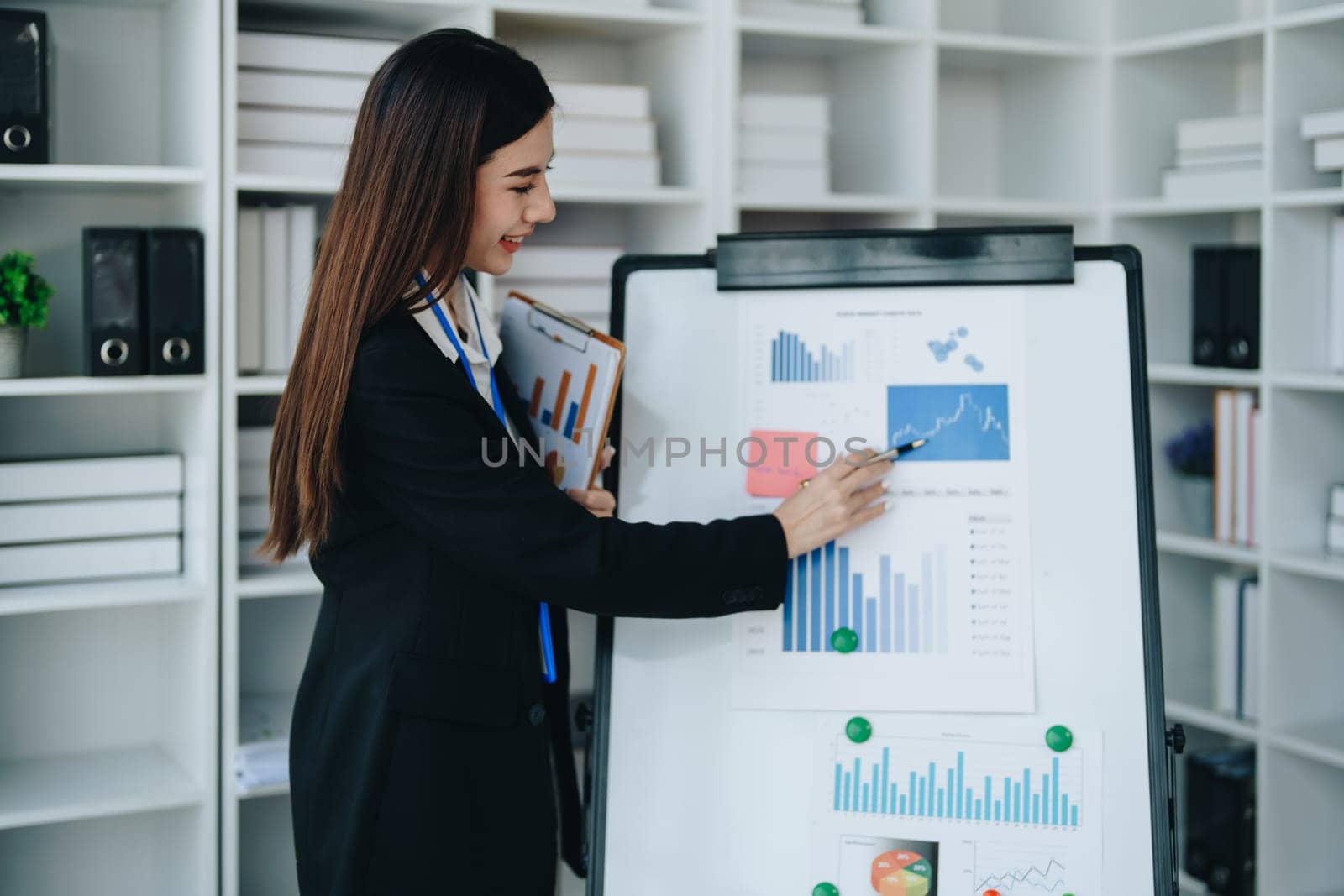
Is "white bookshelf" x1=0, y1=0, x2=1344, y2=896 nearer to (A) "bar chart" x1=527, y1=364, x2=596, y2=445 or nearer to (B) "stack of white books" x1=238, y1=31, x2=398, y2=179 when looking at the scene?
(B) "stack of white books" x1=238, y1=31, x2=398, y2=179

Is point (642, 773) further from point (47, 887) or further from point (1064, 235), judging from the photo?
point (47, 887)

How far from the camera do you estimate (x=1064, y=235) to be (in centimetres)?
165

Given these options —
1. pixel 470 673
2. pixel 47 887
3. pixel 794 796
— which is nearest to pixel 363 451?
pixel 470 673

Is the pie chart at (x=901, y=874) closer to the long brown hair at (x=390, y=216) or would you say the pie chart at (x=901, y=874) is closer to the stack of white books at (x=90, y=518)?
the long brown hair at (x=390, y=216)

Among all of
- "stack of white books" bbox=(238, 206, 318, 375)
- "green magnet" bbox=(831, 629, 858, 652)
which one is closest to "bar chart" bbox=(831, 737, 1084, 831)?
"green magnet" bbox=(831, 629, 858, 652)

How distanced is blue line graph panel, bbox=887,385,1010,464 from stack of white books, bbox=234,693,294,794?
1.16m

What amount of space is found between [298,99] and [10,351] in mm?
631

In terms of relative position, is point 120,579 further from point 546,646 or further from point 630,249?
point 630,249

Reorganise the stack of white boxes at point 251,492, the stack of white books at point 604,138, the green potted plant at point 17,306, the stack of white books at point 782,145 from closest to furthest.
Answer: the green potted plant at point 17,306, the stack of white boxes at point 251,492, the stack of white books at point 604,138, the stack of white books at point 782,145

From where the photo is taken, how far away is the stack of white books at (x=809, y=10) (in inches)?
106

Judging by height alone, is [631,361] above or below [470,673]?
above

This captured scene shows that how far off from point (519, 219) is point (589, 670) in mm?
1448

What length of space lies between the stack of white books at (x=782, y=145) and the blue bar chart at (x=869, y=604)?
117 cm

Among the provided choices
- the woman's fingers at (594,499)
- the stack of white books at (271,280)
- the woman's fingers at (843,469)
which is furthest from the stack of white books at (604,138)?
the woman's fingers at (843,469)
